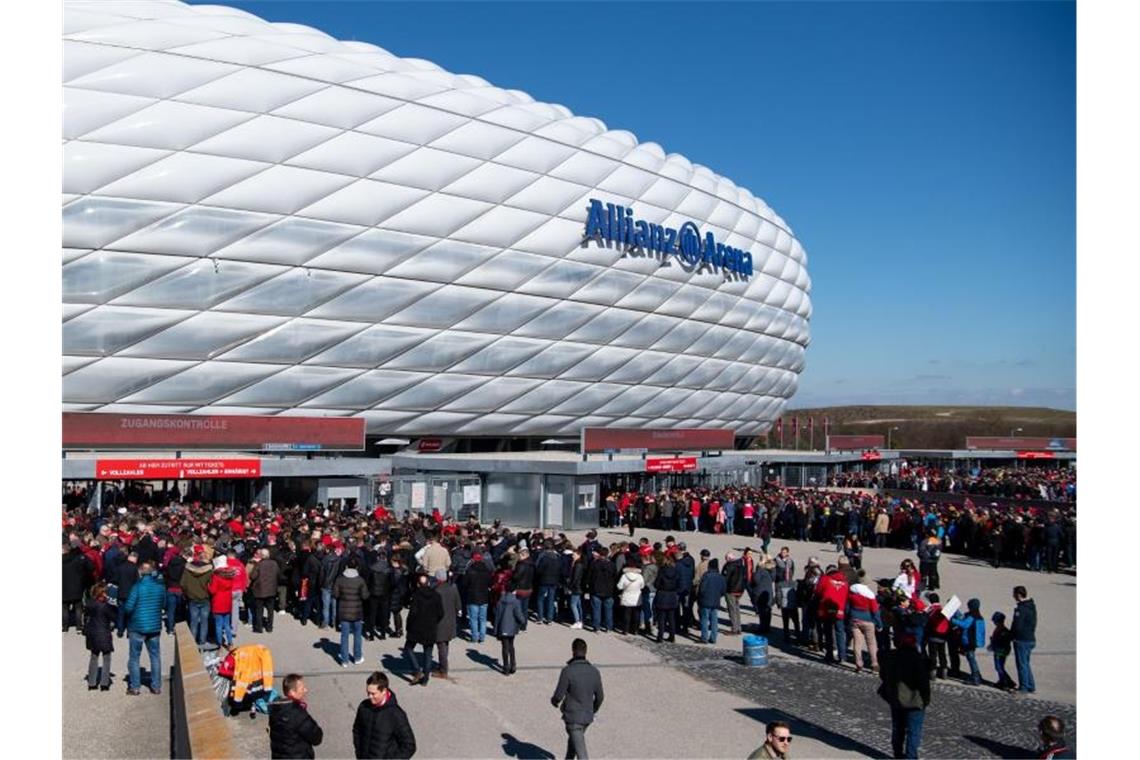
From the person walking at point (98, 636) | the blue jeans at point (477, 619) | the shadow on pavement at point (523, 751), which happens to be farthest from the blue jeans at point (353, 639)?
the shadow on pavement at point (523, 751)

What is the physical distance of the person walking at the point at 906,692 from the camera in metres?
8.71

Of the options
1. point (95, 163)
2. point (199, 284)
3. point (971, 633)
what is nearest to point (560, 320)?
point (199, 284)

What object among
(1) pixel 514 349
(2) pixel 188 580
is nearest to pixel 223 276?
(1) pixel 514 349

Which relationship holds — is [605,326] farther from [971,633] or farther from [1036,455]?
[1036,455]

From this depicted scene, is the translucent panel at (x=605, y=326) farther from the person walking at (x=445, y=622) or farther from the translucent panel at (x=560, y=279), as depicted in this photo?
the person walking at (x=445, y=622)

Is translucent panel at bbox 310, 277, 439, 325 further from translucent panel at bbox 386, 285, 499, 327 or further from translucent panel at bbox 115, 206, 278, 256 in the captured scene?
translucent panel at bbox 115, 206, 278, 256

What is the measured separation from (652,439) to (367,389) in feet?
36.1

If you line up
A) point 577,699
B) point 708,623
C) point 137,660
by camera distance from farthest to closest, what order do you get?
1. point 708,623
2. point 137,660
3. point 577,699

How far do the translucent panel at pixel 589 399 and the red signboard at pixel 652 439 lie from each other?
301cm

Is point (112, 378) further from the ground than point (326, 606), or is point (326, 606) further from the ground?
point (112, 378)

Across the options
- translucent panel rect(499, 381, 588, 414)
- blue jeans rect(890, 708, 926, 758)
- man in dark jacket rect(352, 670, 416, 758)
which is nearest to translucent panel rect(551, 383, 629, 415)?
translucent panel rect(499, 381, 588, 414)

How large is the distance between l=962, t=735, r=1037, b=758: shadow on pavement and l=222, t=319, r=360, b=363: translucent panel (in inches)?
1078

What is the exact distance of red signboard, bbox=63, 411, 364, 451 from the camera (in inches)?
1117

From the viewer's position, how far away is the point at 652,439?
37.8 m
